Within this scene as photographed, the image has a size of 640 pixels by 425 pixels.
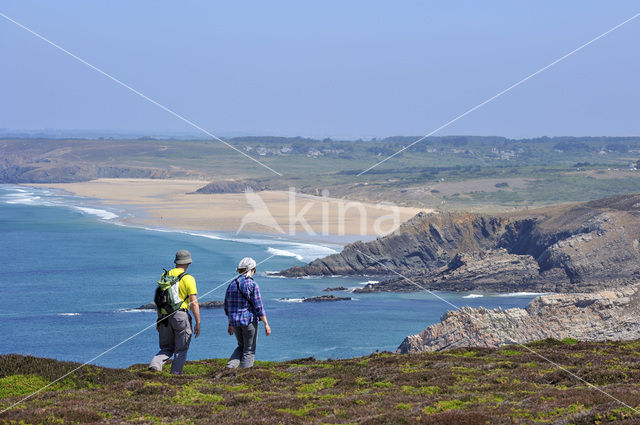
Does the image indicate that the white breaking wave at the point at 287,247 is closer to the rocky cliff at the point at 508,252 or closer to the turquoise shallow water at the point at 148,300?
the turquoise shallow water at the point at 148,300

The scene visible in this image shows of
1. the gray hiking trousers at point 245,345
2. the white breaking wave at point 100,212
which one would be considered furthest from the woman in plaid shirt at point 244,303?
the white breaking wave at point 100,212

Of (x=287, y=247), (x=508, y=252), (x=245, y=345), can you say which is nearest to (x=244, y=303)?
(x=245, y=345)

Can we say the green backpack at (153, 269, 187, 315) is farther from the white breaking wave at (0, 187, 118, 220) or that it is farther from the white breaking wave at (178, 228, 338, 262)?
the white breaking wave at (0, 187, 118, 220)

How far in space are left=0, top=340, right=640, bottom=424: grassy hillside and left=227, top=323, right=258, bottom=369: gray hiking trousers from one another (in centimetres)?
26

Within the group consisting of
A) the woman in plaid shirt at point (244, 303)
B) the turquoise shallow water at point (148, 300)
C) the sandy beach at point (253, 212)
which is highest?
the woman in plaid shirt at point (244, 303)

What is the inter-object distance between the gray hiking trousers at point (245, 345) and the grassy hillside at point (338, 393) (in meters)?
0.26

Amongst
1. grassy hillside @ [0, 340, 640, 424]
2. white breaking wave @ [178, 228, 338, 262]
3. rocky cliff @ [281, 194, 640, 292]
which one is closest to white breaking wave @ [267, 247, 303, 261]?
white breaking wave @ [178, 228, 338, 262]

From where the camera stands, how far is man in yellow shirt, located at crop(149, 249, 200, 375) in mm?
14031

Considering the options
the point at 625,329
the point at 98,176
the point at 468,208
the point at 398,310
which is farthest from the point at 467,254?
the point at 98,176

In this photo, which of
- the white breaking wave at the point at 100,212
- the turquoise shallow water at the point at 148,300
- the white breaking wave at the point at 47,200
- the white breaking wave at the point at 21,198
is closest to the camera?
the turquoise shallow water at the point at 148,300

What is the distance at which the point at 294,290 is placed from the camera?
59.0 meters

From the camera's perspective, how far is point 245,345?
52.9 ft

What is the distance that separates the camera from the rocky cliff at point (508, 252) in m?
62.9

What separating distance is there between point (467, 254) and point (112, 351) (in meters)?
35.7
